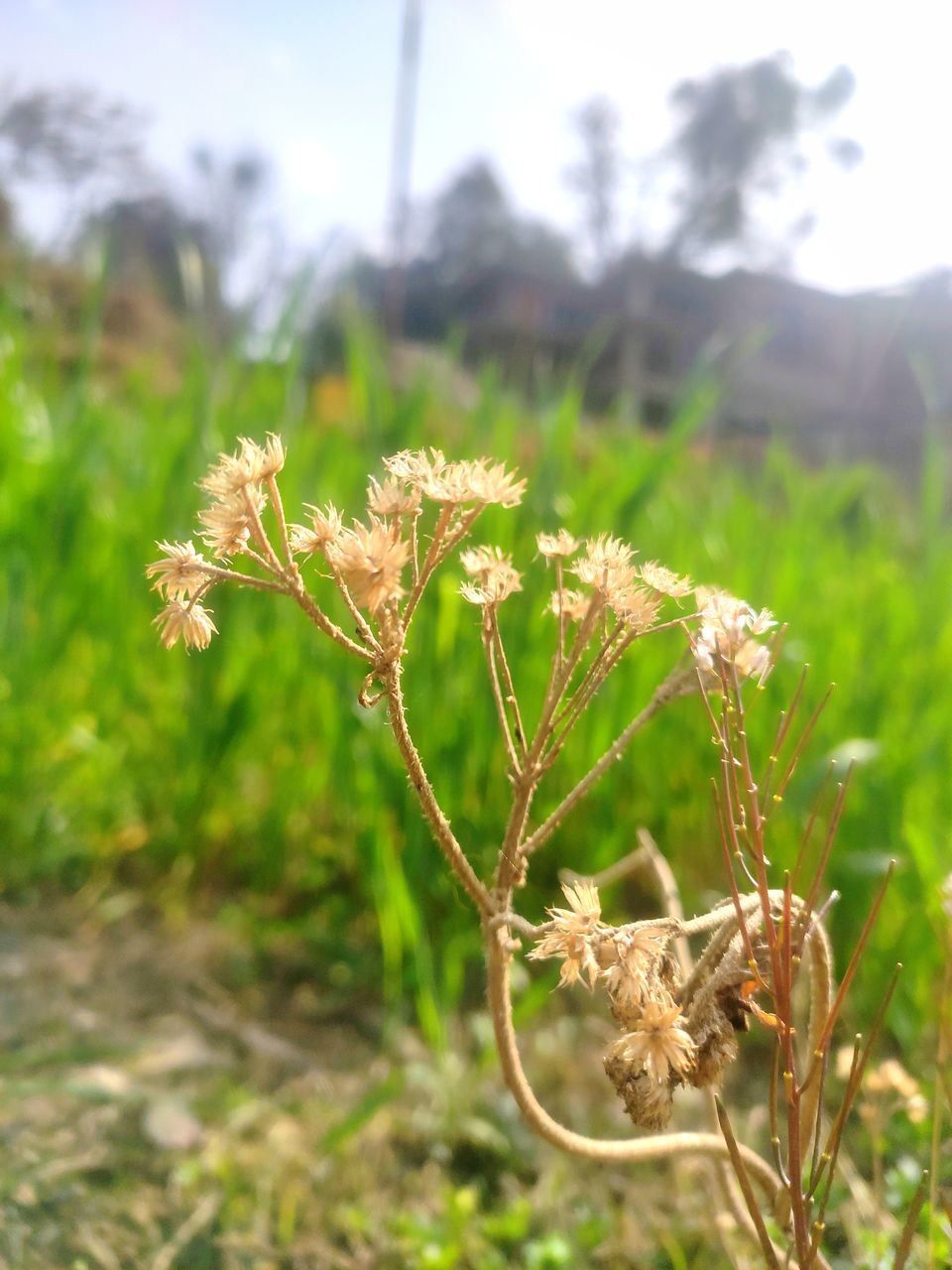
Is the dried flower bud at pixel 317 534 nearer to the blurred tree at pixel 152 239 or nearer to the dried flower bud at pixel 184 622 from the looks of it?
the dried flower bud at pixel 184 622

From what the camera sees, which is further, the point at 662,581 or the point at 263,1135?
the point at 263,1135

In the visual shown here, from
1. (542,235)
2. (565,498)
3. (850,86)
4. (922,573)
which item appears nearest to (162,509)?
(565,498)

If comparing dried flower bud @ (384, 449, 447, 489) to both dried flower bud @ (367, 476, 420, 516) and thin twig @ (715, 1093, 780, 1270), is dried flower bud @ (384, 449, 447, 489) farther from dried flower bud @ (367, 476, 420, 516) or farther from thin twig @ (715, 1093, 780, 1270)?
thin twig @ (715, 1093, 780, 1270)

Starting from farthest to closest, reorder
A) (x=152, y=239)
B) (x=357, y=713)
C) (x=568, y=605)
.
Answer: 1. (x=152, y=239)
2. (x=357, y=713)
3. (x=568, y=605)

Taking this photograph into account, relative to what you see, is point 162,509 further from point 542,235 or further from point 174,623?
point 542,235

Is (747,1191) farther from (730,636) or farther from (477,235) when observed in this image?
(477,235)

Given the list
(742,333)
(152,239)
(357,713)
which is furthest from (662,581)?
(152,239)
